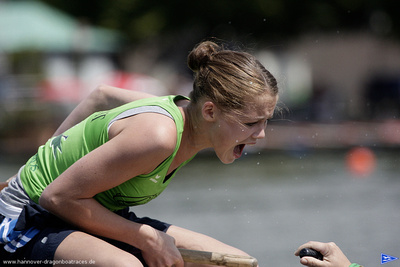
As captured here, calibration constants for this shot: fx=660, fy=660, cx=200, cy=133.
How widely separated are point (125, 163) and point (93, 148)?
260mm

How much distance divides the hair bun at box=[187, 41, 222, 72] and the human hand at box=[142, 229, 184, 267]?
85 cm

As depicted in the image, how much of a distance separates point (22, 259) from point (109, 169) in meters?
0.60

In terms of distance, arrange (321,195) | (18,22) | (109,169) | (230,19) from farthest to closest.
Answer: (18,22) < (230,19) < (321,195) < (109,169)

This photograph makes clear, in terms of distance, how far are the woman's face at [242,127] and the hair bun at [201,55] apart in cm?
32

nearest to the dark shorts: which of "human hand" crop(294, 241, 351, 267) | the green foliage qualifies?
"human hand" crop(294, 241, 351, 267)

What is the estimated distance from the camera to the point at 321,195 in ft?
33.4

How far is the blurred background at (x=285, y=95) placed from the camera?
886 cm

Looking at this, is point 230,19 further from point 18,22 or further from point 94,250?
point 94,250

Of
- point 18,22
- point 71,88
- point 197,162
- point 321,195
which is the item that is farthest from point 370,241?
point 18,22

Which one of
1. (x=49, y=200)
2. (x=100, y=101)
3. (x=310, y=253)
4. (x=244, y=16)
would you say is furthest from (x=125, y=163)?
(x=244, y=16)

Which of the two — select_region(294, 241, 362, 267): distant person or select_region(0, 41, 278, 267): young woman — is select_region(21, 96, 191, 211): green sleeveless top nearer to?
select_region(0, 41, 278, 267): young woman

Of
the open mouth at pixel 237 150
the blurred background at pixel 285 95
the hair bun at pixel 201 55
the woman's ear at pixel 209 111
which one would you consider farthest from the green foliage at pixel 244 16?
the woman's ear at pixel 209 111

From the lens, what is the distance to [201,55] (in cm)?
322

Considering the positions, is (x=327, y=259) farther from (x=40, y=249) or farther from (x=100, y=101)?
(x=100, y=101)
